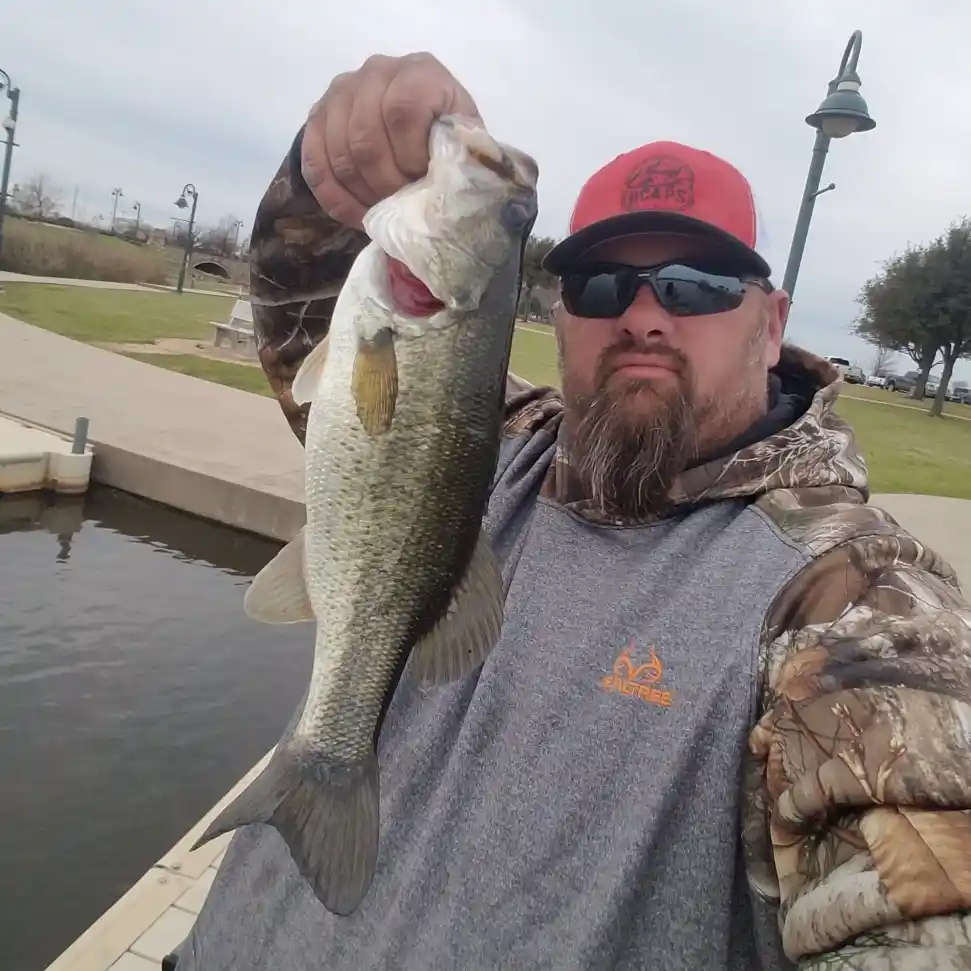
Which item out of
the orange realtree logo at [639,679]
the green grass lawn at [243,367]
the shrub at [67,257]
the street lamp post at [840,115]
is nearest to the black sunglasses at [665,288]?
the orange realtree logo at [639,679]

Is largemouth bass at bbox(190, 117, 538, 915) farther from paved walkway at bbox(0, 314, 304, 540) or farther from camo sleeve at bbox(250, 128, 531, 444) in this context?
paved walkway at bbox(0, 314, 304, 540)

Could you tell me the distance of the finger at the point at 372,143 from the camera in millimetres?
1545

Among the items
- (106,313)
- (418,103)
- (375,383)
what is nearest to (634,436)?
(375,383)

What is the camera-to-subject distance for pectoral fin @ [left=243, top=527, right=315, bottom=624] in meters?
1.65

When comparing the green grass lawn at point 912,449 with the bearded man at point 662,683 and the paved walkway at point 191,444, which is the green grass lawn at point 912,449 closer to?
the paved walkway at point 191,444

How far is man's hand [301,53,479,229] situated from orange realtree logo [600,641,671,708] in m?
1.00

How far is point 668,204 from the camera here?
1.95 metres

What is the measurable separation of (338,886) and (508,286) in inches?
43.8

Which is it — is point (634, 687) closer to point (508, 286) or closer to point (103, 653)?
point (508, 286)

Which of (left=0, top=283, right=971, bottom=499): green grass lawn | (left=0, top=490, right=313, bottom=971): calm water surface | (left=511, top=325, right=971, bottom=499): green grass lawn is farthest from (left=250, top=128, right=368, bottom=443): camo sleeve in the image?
(left=0, top=283, right=971, bottom=499): green grass lawn

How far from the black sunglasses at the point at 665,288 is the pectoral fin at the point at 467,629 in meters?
0.66

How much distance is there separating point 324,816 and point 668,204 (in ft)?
4.93

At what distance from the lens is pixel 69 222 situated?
52031mm

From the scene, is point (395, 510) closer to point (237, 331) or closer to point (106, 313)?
point (237, 331)
